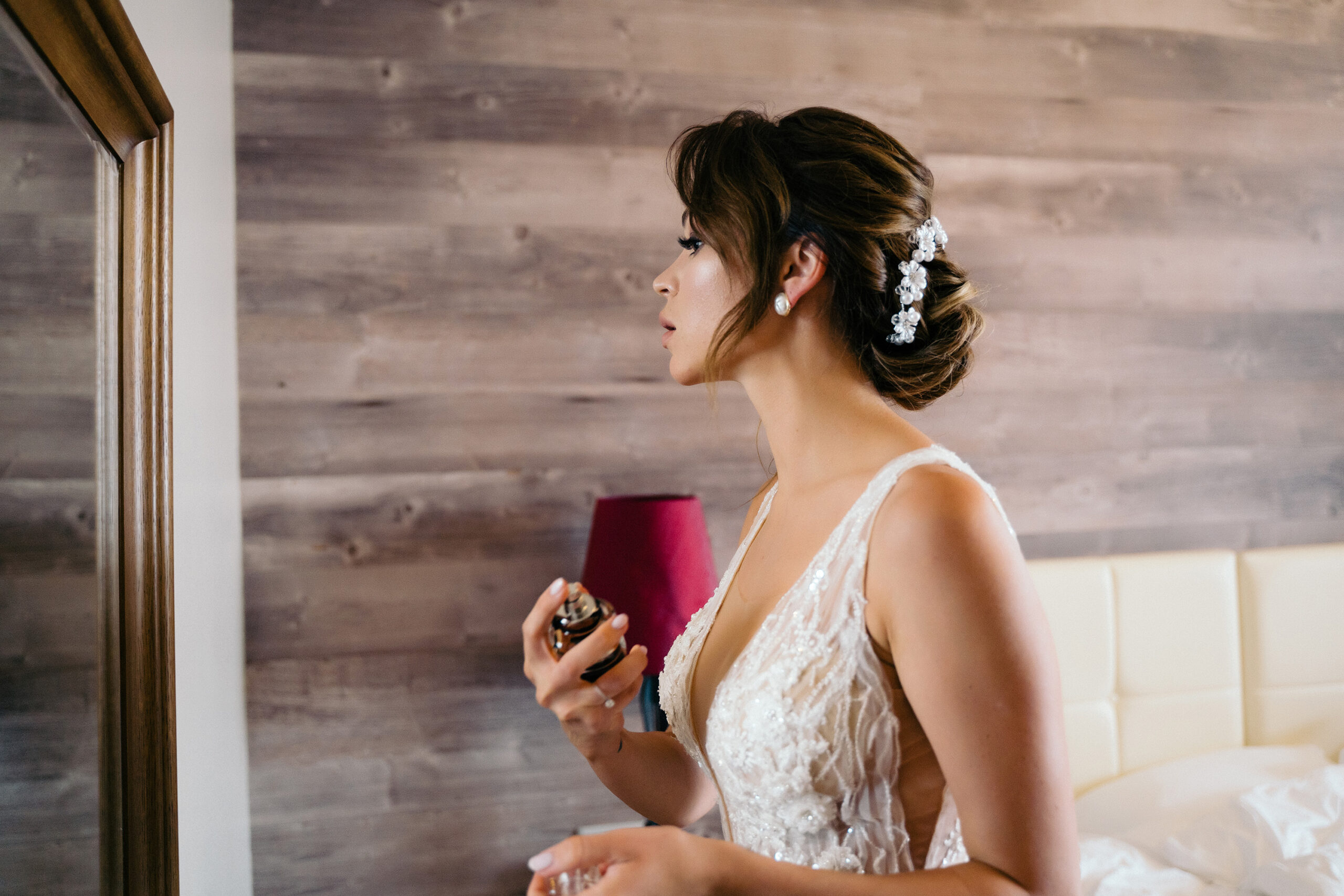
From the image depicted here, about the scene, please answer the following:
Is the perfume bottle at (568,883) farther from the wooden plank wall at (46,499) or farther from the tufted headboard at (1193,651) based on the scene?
the tufted headboard at (1193,651)

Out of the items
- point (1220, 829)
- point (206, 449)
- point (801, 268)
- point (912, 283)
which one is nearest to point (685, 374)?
point (801, 268)

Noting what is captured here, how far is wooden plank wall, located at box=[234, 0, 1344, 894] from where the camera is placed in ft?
6.46

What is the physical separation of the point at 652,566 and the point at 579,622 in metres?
0.88

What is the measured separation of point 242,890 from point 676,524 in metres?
1.17

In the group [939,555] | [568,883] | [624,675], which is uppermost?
[939,555]

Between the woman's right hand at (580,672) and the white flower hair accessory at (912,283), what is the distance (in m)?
0.50

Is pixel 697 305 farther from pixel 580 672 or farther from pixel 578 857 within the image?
pixel 578 857

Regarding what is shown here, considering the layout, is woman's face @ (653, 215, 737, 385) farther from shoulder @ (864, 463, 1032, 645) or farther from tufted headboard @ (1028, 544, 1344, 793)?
tufted headboard @ (1028, 544, 1344, 793)

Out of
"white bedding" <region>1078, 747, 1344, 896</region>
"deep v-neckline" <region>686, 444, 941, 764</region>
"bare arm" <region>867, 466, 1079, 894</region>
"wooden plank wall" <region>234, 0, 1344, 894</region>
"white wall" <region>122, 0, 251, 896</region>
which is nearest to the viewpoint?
"bare arm" <region>867, 466, 1079, 894</region>

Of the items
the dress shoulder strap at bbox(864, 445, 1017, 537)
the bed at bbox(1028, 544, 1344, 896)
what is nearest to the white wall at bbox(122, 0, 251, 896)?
the dress shoulder strap at bbox(864, 445, 1017, 537)

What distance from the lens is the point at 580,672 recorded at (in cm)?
90

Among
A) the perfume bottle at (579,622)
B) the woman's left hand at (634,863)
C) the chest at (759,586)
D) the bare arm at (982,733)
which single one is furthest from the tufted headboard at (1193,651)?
the woman's left hand at (634,863)

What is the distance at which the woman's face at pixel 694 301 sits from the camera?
3.66 ft

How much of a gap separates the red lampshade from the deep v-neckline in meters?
0.44
